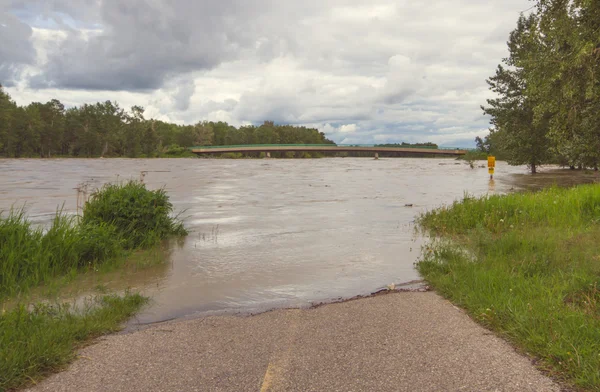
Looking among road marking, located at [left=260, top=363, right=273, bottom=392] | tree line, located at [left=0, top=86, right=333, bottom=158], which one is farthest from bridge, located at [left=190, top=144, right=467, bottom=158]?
road marking, located at [left=260, top=363, right=273, bottom=392]

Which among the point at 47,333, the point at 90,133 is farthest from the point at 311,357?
the point at 90,133

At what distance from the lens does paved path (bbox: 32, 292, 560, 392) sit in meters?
3.65

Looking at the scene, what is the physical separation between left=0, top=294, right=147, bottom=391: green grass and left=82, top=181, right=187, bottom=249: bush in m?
Answer: 3.91

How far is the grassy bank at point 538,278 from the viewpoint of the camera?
4.02 m

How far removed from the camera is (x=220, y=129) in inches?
7495

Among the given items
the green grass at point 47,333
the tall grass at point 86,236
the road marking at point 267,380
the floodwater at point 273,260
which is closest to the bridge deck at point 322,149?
the floodwater at point 273,260

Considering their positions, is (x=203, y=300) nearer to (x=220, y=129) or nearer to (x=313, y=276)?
(x=313, y=276)

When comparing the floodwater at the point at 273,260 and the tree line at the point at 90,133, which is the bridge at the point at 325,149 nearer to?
the tree line at the point at 90,133

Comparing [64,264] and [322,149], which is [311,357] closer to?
[64,264]

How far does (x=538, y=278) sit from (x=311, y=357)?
12.2ft

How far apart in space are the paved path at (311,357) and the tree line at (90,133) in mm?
114010

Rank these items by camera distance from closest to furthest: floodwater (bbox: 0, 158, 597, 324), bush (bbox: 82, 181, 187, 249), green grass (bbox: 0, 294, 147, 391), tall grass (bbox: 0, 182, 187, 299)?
green grass (bbox: 0, 294, 147, 391)
floodwater (bbox: 0, 158, 597, 324)
tall grass (bbox: 0, 182, 187, 299)
bush (bbox: 82, 181, 187, 249)

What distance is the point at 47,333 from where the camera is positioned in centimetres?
448

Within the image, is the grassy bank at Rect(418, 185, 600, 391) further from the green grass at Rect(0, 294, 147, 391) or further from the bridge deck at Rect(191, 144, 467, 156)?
the bridge deck at Rect(191, 144, 467, 156)
